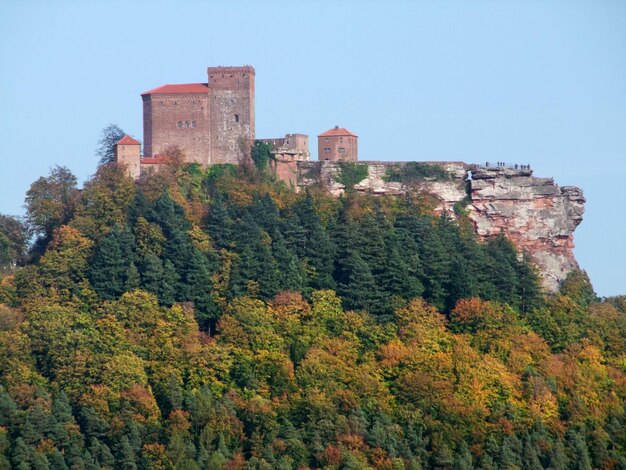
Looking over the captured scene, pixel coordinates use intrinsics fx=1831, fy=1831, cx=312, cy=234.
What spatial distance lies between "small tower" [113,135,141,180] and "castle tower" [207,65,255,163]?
351 centimetres

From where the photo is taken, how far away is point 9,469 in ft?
209

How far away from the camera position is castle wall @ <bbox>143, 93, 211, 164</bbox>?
7788 cm

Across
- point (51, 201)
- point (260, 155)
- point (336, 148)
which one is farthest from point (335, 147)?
point (51, 201)

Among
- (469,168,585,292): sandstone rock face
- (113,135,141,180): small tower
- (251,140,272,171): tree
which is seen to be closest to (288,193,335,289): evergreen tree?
(251,140,272,171): tree

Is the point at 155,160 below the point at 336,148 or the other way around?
below

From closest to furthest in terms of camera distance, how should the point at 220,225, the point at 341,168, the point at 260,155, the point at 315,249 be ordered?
the point at 220,225, the point at 315,249, the point at 260,155, the point at 341,168

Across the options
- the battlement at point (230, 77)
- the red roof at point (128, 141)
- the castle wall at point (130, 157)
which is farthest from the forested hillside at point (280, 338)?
the battlement at point (230, 77)

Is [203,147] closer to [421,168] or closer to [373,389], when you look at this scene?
[421,168]

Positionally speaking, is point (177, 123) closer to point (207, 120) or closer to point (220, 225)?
point (207, 120)

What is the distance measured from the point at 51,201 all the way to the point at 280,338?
12.4 meters

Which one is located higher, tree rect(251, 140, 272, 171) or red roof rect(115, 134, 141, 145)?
red roof rect(115, 134, 141, 145)

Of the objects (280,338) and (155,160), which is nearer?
(280,338)

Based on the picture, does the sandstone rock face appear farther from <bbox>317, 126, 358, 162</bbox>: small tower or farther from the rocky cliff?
<bbox>317, 126, 358, 162</bbox>: small tower

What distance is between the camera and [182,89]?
78.6 meters
